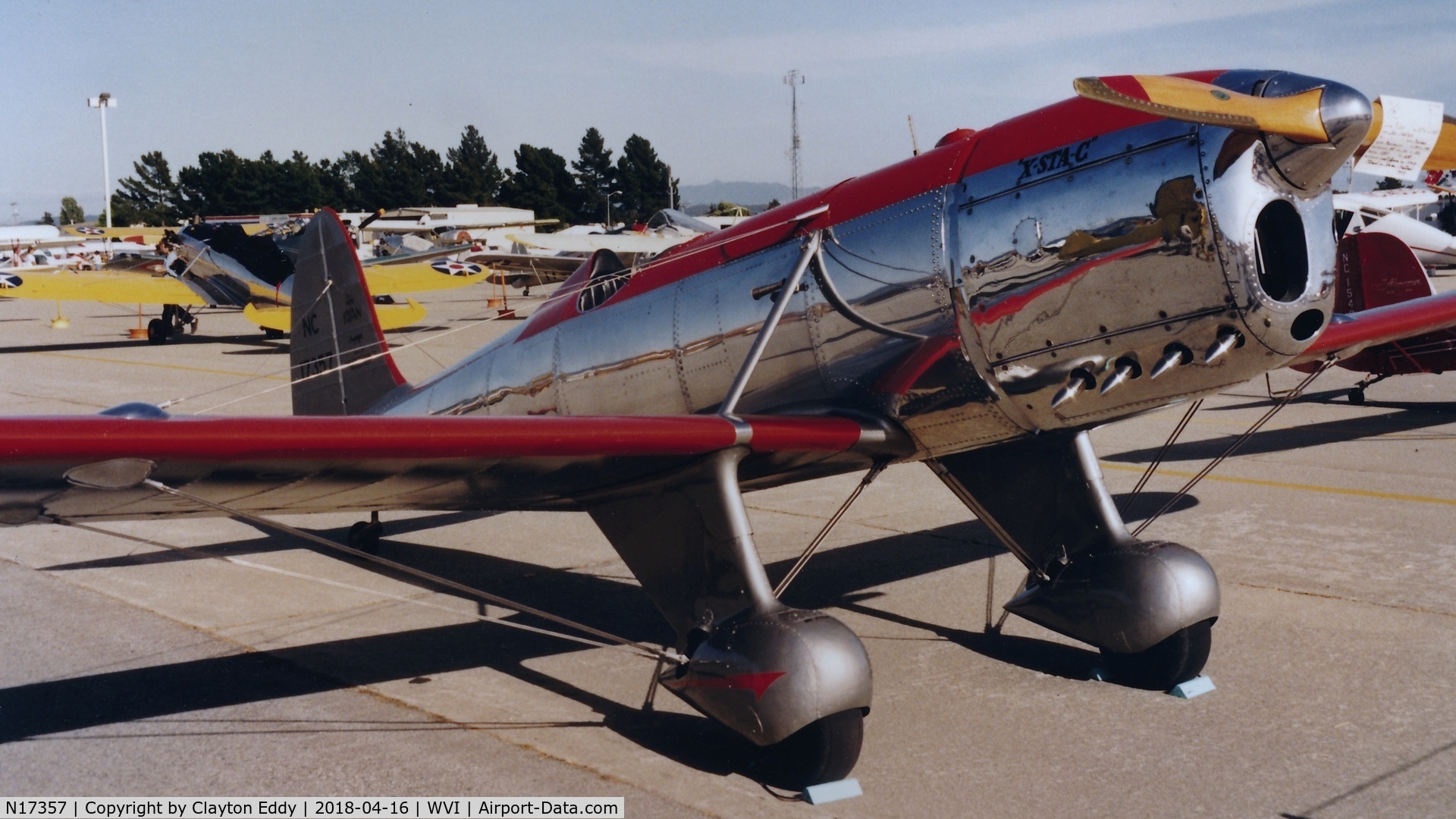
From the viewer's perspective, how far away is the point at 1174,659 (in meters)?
5.16

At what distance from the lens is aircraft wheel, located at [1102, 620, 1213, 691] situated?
5.15 meters

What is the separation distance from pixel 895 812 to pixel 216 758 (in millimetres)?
2634

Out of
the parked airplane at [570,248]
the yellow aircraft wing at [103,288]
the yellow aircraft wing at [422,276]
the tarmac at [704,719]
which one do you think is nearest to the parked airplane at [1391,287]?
the tarmac at [704,719]

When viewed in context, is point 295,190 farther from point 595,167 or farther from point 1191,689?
point 1191,689

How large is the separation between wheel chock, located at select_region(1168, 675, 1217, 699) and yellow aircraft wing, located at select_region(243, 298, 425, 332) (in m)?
20.1

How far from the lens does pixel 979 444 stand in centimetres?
507

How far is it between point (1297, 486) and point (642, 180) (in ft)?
317

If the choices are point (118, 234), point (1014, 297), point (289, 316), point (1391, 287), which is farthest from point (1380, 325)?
point (118, 234)

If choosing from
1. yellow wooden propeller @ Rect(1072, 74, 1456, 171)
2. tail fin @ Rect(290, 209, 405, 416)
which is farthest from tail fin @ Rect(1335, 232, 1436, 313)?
tail fin @ Rect(290, 209, 405, 416)

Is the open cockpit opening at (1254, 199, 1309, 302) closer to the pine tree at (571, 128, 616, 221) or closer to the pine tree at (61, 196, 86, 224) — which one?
the pine tree at (571, 128, 616, 221)

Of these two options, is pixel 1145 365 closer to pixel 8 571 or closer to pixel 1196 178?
pixel 1196 178

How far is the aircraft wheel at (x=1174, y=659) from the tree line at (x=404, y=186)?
88752 mm

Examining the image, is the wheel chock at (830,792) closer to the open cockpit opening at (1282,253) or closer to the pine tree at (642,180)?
the open cockpit opening at (1282,253)

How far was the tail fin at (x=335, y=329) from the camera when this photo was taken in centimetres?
769
